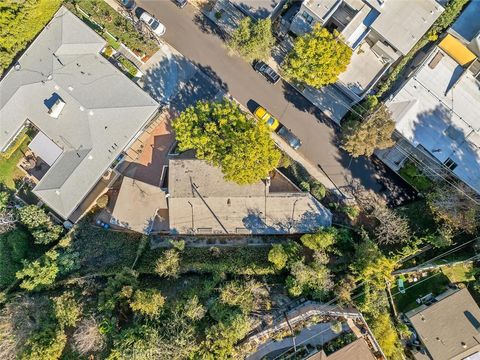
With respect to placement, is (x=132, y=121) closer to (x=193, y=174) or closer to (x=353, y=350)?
(x=193, y=174)

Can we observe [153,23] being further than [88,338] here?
Yes

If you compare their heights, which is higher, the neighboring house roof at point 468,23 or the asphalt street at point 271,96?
the neighboring house roof at point 468,23

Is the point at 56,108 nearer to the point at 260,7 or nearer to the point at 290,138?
the point at 260,7

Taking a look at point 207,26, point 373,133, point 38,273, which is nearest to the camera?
point 373,133

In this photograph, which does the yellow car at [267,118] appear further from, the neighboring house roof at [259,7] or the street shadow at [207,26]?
the neighboring house roof at [259,7]

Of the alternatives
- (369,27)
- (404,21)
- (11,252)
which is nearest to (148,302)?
(11,252)

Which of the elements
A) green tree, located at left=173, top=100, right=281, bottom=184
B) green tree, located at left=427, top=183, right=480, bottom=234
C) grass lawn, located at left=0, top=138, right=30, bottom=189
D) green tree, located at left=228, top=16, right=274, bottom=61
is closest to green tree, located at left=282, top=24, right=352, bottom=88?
green tree, located at left=228, top=16, right=274, bottom=61

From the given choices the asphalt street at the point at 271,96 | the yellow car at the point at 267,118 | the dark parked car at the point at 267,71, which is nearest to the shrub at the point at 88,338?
the yellow car at the point at 267,118
